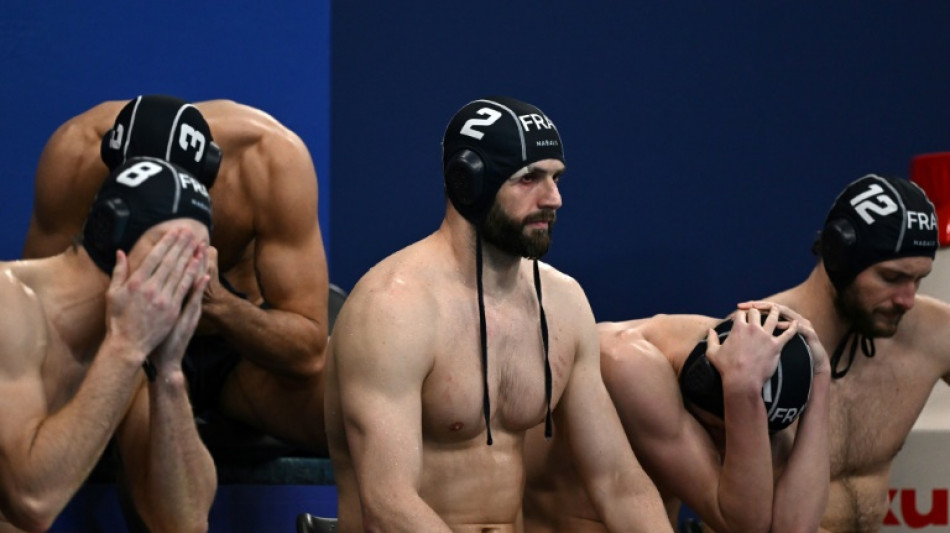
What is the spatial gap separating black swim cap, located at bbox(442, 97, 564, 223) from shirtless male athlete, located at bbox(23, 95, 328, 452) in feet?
2.41

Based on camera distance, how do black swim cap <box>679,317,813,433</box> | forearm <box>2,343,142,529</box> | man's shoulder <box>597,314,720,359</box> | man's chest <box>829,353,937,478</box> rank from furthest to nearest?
1. man's chest <box>829,353,937,478</box>
2. man's shoulder <box>597,314,720,359</box>
3. black swim cap <box>679,317,813,433</box>
4. forearm <box>2,343,142,529</box>

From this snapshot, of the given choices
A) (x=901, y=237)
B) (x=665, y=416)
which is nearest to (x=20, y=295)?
(x=665, y=416)

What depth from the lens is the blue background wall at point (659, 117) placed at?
16.2 ft

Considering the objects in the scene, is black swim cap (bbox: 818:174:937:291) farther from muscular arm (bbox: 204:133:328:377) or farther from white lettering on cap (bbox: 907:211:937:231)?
muscular arm (bbox: 204:133:328:377)

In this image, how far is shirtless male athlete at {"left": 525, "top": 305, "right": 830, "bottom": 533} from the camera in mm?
3279

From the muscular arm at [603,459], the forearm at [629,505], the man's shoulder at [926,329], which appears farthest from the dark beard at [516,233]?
the man's shoulder at [926,329]

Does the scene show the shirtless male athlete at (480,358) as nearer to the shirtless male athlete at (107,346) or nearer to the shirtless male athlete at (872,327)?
the shirtless male athlete at (107,346)

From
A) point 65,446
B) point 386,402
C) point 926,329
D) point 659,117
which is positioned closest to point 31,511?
point 65,446

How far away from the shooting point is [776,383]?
3266 mm

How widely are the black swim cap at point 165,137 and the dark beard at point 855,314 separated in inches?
60.5

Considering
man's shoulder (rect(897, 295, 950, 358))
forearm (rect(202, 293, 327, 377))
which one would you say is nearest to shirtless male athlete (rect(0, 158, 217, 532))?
forearm (rect(202, 293, 327, 377))

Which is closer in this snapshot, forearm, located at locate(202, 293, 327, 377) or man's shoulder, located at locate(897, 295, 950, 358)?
forearm, located at locate(202, 293, 327, 377)

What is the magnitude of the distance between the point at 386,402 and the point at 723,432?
96 centimetres

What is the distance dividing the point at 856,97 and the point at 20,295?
136 inches
